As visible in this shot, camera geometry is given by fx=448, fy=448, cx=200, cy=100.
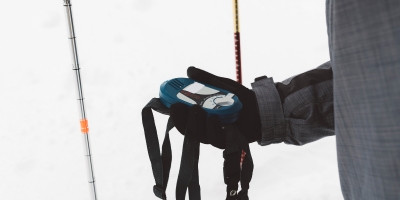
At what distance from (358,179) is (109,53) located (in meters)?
1.76

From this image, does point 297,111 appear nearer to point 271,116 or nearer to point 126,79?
point 271,116

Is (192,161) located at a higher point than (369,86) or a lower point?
lower

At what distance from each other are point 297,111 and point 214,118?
0.18m

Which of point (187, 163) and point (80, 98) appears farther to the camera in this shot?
point (80, 98)

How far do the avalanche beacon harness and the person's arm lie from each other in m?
0.06

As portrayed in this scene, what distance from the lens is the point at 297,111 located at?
2.85ft

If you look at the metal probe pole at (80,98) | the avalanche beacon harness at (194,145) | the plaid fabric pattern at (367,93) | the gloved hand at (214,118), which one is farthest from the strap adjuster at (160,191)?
the metal probe pole at (80,98)

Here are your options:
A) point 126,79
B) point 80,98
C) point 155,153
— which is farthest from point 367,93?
point 126,79

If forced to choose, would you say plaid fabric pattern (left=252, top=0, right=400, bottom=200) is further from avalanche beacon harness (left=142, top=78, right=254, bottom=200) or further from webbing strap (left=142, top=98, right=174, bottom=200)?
webbing strap (left=142, top=98, right=174, bottom=200)

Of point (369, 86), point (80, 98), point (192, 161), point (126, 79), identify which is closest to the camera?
point (369, 86)

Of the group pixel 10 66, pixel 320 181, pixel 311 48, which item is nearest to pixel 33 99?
pixel 10 66

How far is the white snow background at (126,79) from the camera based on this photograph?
175 centimetres

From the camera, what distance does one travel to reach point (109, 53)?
2.19m

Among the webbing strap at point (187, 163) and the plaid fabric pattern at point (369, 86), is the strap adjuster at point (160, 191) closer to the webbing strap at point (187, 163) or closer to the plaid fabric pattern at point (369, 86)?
the webbing strap at point (187, 163)
